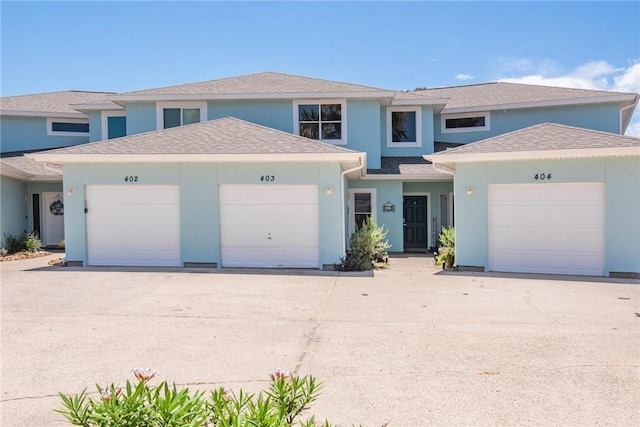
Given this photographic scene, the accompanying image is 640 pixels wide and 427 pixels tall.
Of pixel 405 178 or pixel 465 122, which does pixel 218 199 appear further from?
pixel 465 122

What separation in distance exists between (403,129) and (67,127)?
50.0 ft

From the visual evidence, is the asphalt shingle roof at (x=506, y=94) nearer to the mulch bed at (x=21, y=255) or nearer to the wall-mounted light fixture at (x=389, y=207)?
the wall-mounted light fixture at (x=389, y=207)

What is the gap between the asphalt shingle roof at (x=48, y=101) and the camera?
66.8 feet

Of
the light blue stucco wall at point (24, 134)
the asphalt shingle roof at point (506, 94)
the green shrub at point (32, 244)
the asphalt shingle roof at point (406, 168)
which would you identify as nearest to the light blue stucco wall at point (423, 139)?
the asphalt shingle roof at point (406, 168)

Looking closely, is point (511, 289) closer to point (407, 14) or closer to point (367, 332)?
point (367, 332)

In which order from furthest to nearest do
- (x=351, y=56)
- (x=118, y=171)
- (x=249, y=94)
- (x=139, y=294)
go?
(x=351, y=56) < (x=249, y=94) < (x=118, y=171) < (x=139, y=294)

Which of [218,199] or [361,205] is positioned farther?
[361,205]

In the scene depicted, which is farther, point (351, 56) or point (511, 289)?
point (351, 56)

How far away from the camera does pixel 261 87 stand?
17797 millimetres

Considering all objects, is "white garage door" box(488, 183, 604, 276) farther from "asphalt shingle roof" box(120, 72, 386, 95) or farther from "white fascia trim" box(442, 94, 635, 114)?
"white fascia trim" box(442, 94, 635, 114)

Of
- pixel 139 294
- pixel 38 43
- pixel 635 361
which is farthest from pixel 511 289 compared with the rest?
pixel 38 43

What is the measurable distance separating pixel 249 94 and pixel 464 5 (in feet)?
26.3

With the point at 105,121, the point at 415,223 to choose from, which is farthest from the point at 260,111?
the point at 415,223

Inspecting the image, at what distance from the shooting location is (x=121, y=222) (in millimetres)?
12984
